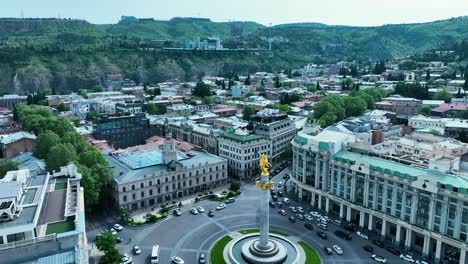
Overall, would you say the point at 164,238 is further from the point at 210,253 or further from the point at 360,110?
the point at 360,110

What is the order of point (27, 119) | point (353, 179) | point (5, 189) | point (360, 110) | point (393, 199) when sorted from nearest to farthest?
point (5, 189)
point (393, 199)
point (353, 179)
point (27, 119)
point (360, 110)

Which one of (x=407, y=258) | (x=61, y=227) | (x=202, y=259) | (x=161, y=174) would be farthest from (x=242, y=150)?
(x=61, y=227)

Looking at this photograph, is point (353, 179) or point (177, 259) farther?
point (353, 179)

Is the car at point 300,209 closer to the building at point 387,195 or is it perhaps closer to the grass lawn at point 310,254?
the building at point 387,195

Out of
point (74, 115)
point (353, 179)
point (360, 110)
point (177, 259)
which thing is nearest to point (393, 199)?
point (353, 179)

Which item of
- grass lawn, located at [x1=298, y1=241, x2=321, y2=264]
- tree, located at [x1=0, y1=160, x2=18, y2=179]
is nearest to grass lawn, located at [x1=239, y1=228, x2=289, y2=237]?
grass lawn, located at [x1=298, y1=241, x2=321, y2=264]

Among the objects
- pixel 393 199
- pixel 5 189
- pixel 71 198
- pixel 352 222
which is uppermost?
pixel 5 189

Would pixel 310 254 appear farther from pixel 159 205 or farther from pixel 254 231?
pixel 159 205

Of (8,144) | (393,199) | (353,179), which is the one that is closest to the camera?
(393,199)
